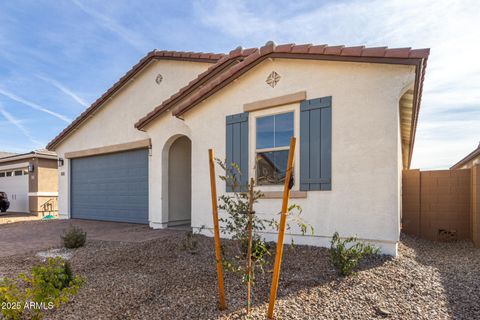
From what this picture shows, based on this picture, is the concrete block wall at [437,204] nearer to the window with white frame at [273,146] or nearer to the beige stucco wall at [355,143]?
the beige stucco wall at [355,143]

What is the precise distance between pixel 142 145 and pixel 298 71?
21.5 feet

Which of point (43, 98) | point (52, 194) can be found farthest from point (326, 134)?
point (43, 98)

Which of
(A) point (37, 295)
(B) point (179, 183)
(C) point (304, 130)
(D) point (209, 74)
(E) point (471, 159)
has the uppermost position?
(D) point (209, 74)

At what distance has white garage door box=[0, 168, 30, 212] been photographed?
17898mm

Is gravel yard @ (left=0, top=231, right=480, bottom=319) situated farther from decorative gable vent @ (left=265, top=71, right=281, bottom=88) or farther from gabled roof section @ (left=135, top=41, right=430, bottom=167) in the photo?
decorative gable vent @ (left=265, top=71, right=281, bottom=88)

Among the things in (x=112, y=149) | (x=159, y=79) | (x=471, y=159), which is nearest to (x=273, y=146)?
(x=159, y=79)

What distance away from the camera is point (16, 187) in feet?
60.7

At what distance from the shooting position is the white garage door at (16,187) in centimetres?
1790

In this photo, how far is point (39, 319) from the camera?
3.26m

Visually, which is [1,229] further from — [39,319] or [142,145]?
[39,319]

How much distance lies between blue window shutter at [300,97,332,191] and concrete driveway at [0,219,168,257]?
4.49 m

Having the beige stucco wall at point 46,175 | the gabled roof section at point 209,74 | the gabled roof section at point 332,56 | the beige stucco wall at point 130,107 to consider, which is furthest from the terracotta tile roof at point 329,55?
the beige stucco wall at point 46,175

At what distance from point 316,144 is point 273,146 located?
0.96 m

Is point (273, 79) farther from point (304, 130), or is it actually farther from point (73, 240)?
point (73, 240)
